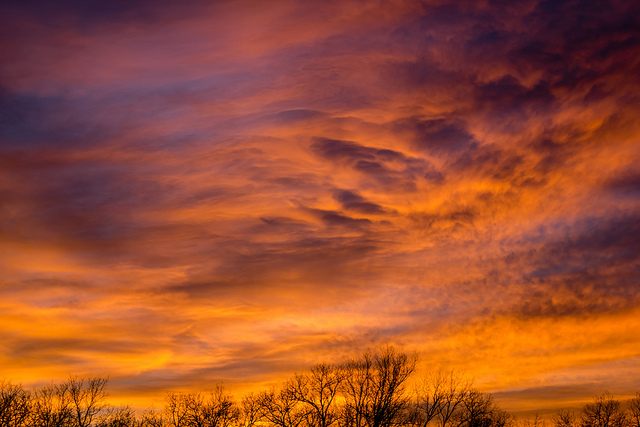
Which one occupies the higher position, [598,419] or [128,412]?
[128,412]

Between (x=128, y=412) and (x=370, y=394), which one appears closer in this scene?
(x=370, y=394)

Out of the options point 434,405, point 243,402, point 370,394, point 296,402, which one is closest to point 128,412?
point 243,402

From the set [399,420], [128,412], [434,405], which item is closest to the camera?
[399,420]

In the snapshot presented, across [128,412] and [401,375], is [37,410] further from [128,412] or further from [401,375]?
[401,375]

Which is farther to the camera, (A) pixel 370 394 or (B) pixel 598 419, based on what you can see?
(B) pixel 598 419

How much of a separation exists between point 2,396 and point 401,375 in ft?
152

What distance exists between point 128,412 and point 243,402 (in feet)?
52.3

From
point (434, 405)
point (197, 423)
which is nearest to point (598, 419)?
point (434, 405)

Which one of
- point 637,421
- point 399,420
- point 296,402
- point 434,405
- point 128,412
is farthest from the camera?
point 637,421

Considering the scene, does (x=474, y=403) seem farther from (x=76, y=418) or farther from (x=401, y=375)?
(x=76, y=418)

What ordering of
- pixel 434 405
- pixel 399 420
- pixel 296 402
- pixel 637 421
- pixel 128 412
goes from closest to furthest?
pixel 399 420, pixel 434 405, pixel 296 402, pixel 128 412, pixel 637 421

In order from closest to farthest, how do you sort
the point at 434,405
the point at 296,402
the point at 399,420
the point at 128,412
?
the point at 399,420 < the point at 434,405 < the point at 296,402 < the point at 128,412

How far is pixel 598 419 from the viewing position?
99.8m

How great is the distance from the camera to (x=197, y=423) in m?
84.2
